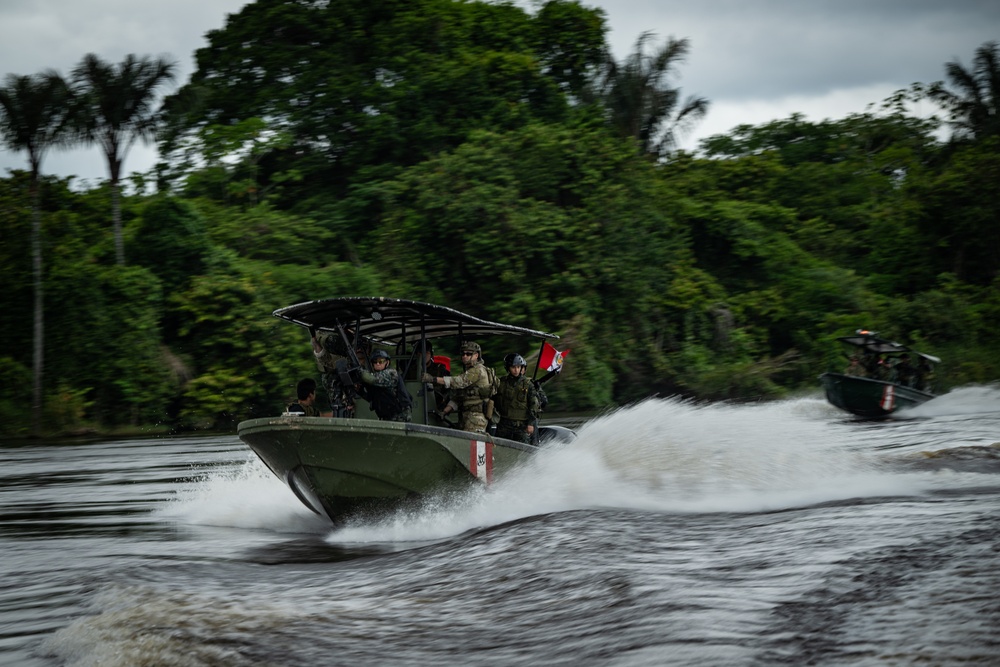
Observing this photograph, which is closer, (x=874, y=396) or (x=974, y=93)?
(x=874, y=396)

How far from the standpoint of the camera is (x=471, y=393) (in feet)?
34.4

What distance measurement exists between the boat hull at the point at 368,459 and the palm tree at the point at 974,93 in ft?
147

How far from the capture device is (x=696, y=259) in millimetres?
40781

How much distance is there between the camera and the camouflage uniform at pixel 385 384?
9633mm

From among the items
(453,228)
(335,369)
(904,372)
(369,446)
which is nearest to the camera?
(369,446)

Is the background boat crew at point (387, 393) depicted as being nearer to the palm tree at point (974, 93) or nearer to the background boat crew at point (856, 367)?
the background boat crew at point (856, 367)

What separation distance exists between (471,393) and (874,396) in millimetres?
16255

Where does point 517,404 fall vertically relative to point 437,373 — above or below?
below

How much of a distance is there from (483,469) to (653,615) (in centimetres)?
413

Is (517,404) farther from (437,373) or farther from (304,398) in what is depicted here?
(304,398)

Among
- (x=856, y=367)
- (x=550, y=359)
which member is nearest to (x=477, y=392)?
(x=550, y=359)

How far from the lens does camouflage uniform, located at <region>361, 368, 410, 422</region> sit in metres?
9.63

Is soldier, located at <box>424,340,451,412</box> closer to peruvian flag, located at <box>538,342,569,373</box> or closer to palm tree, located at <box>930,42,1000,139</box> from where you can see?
peruvian flag, located at <box>538,342,569,373</box>

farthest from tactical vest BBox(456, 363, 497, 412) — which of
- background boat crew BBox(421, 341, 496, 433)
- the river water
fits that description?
the river water
